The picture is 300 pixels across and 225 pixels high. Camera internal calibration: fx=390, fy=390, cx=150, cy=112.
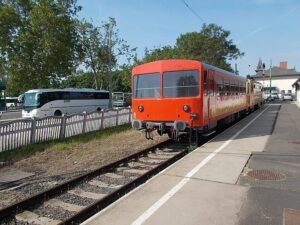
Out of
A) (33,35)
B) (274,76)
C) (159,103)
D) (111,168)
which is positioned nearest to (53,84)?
(33,35)

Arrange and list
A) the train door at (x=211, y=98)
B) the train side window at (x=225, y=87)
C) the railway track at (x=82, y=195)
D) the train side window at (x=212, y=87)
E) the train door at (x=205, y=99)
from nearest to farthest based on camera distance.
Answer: the railway track at (x=82, y=195)
the train door at (x=205, y=99)
the train door at (x=211, y=98)
the train side window at (x=212, y=87)
the train side window at (x=225, y=87)

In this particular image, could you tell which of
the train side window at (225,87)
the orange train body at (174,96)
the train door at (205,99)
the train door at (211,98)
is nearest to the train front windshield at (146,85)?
the orange train body at (174,96)

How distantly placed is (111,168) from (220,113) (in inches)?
279

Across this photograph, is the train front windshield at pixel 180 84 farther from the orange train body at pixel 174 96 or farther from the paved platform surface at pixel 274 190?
the paved platform surface at pixel 274 190

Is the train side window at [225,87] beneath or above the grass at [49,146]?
above

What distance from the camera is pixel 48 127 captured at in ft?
47.1

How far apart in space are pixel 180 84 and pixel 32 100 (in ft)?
64.8

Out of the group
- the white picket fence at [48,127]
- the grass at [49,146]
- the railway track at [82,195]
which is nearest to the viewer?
the railway track at [82,195]

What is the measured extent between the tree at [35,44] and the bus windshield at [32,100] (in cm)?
140

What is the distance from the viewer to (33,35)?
2998cm

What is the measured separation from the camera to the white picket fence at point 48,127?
491 inches

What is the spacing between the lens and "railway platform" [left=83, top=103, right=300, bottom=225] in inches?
221

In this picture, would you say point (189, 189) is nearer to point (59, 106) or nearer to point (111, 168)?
point (111, 168)

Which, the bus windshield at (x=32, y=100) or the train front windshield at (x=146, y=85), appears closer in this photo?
the train front windshield at (x=146, y=85)
